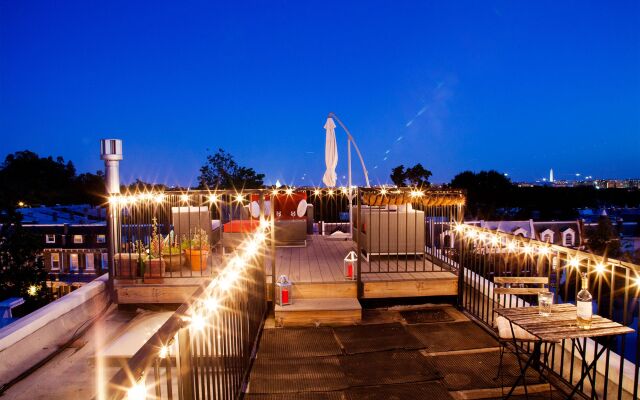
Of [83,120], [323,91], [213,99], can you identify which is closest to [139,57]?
[213,99]

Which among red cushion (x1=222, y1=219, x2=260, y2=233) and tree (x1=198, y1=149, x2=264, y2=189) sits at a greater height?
tree (x1=198, y1=149, x2=264, y2=189)

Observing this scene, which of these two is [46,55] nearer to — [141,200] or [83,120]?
[83,120]

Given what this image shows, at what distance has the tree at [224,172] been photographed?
31.2m

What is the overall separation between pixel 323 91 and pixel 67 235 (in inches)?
1869

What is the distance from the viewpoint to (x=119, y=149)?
6785 millimetres

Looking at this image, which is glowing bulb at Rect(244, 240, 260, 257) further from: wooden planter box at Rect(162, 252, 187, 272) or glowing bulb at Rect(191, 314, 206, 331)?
wooden planter box at Rect(162, 252, 187, 272)

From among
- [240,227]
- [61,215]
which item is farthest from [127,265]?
[61,215]

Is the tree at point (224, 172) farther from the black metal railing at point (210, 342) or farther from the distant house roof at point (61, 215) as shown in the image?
the black metal railing at point (210, 342)

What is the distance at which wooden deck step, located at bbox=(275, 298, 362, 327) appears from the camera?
4906 mm

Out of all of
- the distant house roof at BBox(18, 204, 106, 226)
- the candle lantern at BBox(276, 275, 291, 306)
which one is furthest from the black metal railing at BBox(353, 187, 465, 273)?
the distant house roof at BBox(18, 204, 106, 226)

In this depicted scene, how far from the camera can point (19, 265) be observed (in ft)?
81.0

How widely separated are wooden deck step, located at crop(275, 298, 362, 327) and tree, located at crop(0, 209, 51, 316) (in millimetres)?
26054

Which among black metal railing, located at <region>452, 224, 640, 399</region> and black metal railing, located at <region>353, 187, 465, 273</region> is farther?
black metal railing, located at <region>353, 187, 465, 273</region>

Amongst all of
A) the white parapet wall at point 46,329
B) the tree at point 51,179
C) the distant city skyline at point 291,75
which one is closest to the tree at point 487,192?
the distant city skyline at point 291,75
